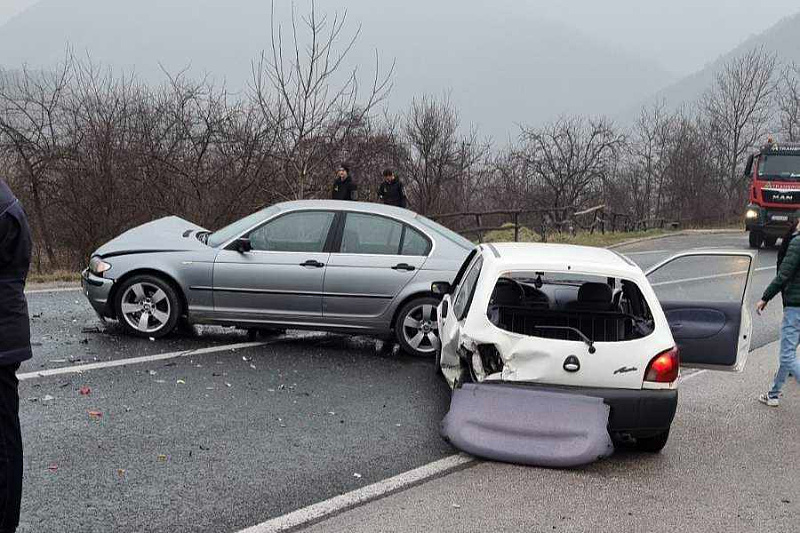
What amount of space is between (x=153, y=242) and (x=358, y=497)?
15.8 ft

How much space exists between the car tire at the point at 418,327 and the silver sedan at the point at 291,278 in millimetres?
11

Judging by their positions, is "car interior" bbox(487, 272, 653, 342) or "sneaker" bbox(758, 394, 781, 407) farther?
"sneaker" bbox(758, 394, 781, 407)

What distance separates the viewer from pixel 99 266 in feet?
26.1

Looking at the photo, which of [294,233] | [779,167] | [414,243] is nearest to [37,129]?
[294,233]

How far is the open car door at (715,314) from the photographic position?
20.5 ft

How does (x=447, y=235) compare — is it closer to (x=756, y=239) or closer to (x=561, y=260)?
(x=561, y=260)

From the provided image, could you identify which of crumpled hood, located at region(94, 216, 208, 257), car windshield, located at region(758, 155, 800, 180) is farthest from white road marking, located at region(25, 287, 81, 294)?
car windshield, located at region(758, 155, 800, 180)

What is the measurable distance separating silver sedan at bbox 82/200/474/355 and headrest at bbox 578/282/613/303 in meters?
2.01

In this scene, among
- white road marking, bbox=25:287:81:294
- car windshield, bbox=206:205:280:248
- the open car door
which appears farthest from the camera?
white road marking, bbox=25:287:81:294

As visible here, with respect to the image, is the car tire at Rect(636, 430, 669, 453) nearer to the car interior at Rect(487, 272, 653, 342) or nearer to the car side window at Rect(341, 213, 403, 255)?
the car interior at Rect(487, 272, 653, 342)

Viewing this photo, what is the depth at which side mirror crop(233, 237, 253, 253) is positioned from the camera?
7910mm

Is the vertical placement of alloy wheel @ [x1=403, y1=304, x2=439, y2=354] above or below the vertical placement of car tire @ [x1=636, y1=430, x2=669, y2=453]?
above

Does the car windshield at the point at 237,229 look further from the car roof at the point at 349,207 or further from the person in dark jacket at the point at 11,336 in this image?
the person in dark jacket at the point at 11,336

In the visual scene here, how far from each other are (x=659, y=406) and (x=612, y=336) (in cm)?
96
